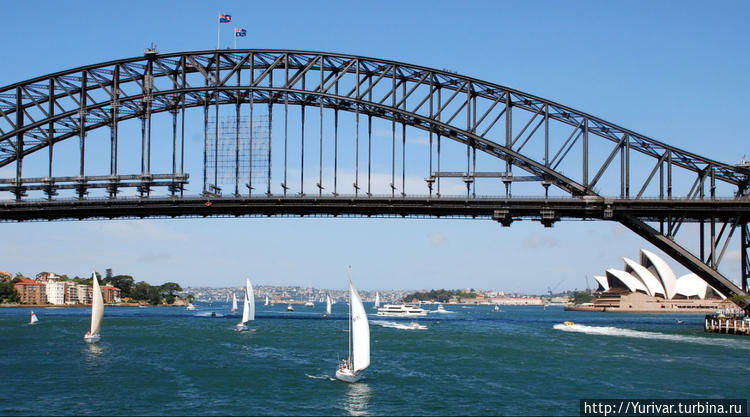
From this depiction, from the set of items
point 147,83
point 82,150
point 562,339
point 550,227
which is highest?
point 147,83

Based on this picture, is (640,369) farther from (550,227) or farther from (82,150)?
(82,150)

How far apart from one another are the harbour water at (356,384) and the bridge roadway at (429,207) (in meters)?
12.8

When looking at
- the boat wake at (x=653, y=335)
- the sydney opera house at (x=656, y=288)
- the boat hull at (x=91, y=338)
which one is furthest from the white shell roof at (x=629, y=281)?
the boat hull at (x=91, y=338)

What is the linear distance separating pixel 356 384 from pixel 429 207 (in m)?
39.0

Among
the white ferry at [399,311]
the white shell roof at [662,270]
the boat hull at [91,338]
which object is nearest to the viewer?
the boat hull at [91,338]

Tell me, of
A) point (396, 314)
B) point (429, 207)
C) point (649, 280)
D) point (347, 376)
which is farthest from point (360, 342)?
point (649, 280)

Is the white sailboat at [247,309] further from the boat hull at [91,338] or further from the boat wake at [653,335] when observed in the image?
the boat wake at [653,335]

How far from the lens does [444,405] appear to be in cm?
4034

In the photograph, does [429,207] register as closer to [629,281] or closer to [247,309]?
[247,309]

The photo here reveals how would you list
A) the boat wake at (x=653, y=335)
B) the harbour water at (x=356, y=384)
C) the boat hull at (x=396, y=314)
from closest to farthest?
the harbour water at (x=356, y=384) → the boat wake at (x=653, y=335) → the boat hull at (x=396, y=314)

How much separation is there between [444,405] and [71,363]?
29148 millimetres

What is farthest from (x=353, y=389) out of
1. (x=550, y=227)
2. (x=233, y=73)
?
(x=233, y=73)

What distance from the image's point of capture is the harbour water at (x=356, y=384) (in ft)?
132

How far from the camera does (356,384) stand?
4631 centimetres
